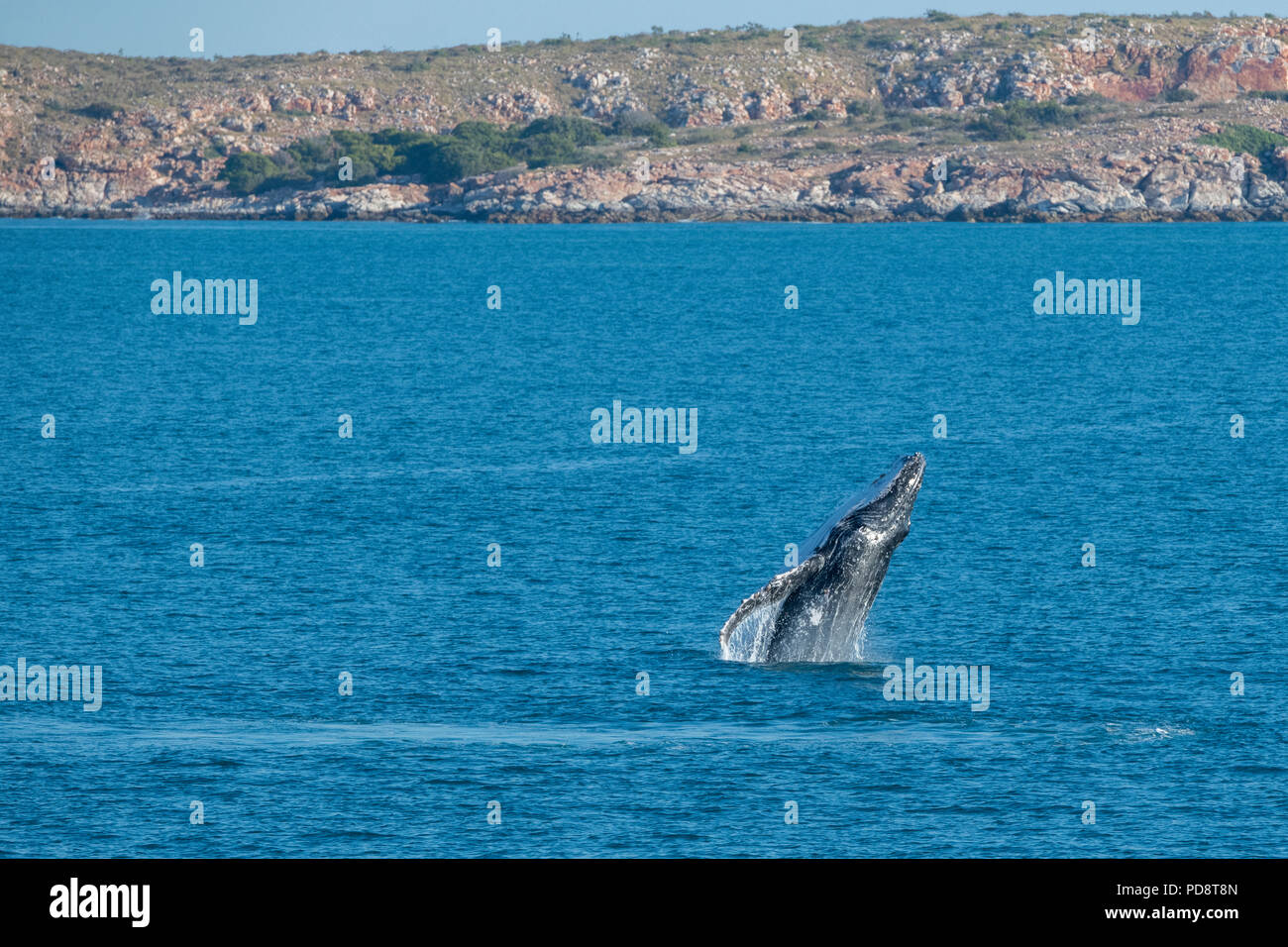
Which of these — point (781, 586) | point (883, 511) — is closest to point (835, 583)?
point (781, 586)

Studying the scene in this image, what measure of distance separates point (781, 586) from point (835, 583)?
1141 millimetres

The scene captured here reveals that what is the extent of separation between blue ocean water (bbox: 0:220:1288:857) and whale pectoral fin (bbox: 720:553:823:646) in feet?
8.07

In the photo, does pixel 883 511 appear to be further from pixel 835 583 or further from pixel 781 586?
pixel 781 586

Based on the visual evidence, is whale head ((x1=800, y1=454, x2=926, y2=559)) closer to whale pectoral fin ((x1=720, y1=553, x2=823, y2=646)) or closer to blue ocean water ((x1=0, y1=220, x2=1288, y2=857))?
whale pectoral fin ((x1=720, y1=553, x2=823, y2=646))

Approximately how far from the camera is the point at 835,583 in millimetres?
37094

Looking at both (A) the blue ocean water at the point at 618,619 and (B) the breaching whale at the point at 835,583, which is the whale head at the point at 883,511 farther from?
(A) the blue ocean water at the point at 618,619

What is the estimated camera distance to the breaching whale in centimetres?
3528

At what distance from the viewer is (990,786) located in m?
35.2

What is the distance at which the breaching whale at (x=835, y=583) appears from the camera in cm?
3528

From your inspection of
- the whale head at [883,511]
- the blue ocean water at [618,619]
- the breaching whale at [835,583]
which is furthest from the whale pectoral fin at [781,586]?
the blue ocean water at [618,619]

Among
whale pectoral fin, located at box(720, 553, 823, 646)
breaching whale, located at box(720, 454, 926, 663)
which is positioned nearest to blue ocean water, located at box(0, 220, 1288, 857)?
breaching whale, located at box(720, 454, 926, 663)

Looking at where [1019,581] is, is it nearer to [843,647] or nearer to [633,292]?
[843,647]

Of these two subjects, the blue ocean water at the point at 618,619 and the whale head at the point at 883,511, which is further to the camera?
the whale head at the point at 883,511
